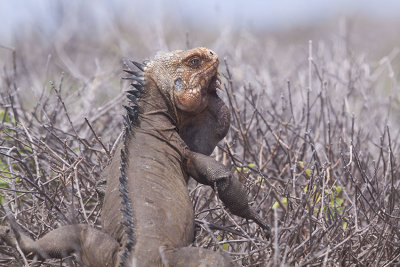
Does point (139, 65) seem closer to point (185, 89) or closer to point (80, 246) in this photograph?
point (185, 89)

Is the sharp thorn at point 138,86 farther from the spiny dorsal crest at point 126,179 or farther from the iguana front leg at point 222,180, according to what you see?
the iguana front leg at point 222,180

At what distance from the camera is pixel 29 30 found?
12242 millimetres

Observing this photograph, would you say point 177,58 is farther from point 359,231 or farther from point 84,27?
point 84,27

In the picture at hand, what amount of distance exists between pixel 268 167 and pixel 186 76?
4.31 ft

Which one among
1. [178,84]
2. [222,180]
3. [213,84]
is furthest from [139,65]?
[222,180]

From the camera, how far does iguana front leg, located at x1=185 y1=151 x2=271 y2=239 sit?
3.01 meters

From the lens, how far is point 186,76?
3.20m

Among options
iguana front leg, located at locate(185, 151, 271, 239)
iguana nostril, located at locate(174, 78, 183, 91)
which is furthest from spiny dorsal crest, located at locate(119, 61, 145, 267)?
iguana front leg, located at locate(185, 151, 271, 239)

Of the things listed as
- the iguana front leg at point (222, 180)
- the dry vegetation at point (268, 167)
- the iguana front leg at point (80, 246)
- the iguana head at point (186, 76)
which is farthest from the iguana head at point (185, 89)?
the iguana front leg at point (80, 246)

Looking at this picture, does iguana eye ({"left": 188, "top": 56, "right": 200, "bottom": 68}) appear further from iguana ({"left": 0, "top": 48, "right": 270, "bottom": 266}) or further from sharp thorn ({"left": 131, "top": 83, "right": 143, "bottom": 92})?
sharp thorn ({"left": 131, "top": 83, "right": 143, "bottom": 92})

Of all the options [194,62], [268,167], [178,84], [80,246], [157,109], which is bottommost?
[268,167]

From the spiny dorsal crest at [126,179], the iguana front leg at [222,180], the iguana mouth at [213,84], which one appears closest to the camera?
the spiny dorsal crest at [126,179]

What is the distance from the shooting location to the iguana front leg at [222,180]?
3012mm

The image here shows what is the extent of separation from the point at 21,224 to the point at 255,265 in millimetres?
1308
